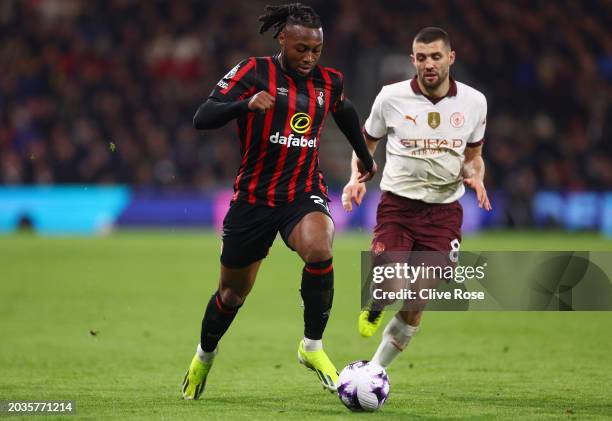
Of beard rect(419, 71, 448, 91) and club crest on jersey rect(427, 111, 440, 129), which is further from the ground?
beard rect(419, 71, 448, 91)

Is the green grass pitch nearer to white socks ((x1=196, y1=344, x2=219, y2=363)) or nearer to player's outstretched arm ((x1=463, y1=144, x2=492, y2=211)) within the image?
white socks ((x1=196, y1=344, x2=219, y2=363))

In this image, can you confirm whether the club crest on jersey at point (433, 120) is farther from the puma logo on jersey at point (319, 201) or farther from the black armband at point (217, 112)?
the black armband at point (217, 112)

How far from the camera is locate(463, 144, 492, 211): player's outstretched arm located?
22.6 ft

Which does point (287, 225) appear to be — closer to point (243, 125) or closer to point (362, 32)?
point (243, 125)

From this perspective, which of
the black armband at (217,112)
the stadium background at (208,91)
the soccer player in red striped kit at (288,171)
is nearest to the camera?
the black armband at (217,112)

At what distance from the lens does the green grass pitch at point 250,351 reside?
6.23 metres

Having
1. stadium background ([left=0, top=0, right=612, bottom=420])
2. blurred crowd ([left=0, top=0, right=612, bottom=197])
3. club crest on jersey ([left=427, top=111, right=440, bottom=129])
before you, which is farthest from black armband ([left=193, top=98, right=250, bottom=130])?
blurred crowd ([left=0, top=0, right=612, bottom=197])

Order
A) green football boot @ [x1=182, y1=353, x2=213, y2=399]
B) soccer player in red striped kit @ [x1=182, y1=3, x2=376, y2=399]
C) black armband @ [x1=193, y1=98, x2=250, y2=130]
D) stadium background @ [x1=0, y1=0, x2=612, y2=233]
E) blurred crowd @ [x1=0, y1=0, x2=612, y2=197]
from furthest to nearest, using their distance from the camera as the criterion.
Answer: blurred crowd @ [x1=0, y1=0, x2=612, y2=197] < stadium background @ [x1=0, y1=0, x2=612, y2=233] < green football boot @ [x1=182, y1=353, x2=213, y2=399] < soccer player in red striped kit @ [x1=182, y1=3, x2=376, y2=399] < black armband @ [x1=193, y1=98, x2=250, y2=130]

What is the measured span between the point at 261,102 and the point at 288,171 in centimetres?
69

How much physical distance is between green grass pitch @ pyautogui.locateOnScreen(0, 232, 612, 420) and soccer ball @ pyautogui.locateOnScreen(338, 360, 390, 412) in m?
0.07

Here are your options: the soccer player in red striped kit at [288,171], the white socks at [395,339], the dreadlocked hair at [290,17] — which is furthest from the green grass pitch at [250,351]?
the dreadlocked hair at [290,17]

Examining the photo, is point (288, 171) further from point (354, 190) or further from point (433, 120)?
point (433, 120)

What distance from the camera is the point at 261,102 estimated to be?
575 cm

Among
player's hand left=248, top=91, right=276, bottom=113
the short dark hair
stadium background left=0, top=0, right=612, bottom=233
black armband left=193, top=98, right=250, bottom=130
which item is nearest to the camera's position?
player's hand left=248, top=91, right=276, bottom=113
